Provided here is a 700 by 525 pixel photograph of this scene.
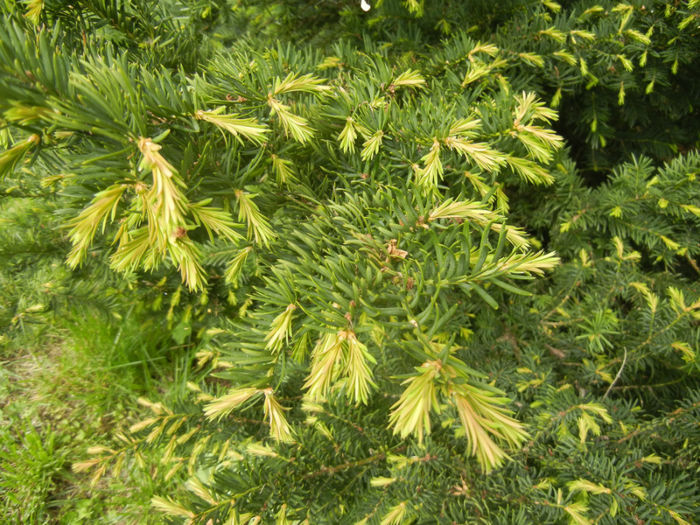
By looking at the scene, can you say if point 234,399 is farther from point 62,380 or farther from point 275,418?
point 62,380

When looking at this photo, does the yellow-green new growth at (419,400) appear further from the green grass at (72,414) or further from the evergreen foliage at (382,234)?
the green grass at (72,414)

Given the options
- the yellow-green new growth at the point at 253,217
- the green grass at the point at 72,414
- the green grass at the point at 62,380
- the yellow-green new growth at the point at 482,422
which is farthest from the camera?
the green grass at the point at 72,414

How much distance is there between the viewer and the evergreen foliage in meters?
0.50

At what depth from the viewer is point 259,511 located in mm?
732

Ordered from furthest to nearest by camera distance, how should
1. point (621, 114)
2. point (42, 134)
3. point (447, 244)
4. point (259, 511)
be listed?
point (621, 114) < point (259, 511) < point (447, 244) < point (42, 134)

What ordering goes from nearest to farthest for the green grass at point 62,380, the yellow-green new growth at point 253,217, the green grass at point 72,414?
the yellow-green new growth at point 253,217, the green grass at point 62,380, the green grass at point 72,414

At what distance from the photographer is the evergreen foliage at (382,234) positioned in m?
0.50

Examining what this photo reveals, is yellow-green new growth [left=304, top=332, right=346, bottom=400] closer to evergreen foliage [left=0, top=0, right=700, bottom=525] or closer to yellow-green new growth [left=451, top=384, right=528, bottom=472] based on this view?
evergreen foliage [left=0, top=0, right=700, bottom=525]

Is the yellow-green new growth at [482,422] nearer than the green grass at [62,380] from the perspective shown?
Yes

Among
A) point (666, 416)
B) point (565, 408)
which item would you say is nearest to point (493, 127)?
point (565, 408)

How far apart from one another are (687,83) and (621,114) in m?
0.19

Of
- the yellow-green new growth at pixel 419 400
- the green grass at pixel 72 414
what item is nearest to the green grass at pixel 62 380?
the green grass at pixel 72 414

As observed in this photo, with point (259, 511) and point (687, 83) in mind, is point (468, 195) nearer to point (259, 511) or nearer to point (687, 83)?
point (259, 511)

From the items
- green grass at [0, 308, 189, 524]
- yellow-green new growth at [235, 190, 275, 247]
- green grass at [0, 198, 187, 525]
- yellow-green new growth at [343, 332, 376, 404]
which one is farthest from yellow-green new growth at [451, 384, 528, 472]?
green grass at [0, 308, 189, 524]
